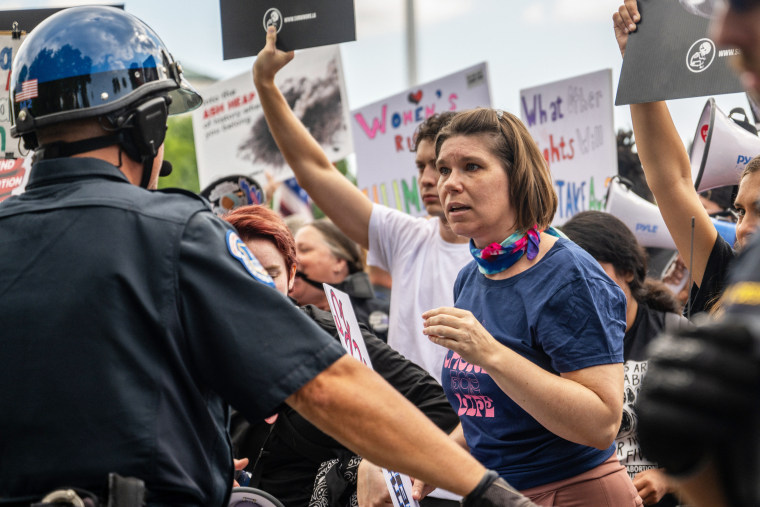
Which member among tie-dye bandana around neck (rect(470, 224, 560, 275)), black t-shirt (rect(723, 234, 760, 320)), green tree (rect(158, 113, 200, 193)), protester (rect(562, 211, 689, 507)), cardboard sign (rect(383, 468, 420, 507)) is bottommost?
green tree (rect(158, 113, 200, 193))

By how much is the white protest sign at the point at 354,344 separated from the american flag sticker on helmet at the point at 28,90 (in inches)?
46.5

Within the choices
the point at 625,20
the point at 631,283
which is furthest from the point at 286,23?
the point at 631,283

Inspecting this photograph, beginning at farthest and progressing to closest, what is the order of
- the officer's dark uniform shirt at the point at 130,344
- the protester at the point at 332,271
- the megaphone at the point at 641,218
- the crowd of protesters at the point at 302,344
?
1. the protester at the point at 332,271
2. the megaphone at the point at 641,218
3. the officer's dark uniform shirt at the point at 130,344
4. the crowd of protesters at the point at 302,344

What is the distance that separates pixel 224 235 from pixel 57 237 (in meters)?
0.34

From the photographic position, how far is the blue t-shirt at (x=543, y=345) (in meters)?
2.54

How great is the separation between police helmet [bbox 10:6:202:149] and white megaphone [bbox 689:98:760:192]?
259 centimetres

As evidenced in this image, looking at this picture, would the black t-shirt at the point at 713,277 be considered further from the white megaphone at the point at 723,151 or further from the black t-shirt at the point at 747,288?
the black t-shirt at the point at 747,288

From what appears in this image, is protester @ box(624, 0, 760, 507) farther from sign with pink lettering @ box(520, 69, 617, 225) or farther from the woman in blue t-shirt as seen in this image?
sign with pink lettering @ box(520, 69, 617, 225)

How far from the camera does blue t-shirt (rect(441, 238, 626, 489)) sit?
8.32 ft

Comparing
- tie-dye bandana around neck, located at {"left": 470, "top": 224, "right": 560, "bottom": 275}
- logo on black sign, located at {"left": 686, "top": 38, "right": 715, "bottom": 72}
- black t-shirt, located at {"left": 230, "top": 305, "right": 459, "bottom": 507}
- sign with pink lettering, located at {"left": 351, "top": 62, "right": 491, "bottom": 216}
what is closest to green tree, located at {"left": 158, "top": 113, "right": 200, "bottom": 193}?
sign with pink lettering, located at {"left": 351, "top": 62, "right": 491, "bottom": 216}

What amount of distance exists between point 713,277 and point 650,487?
2.97 feet

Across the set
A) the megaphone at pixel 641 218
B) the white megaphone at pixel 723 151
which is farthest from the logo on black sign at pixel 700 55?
the megaphone at pixel 641 218

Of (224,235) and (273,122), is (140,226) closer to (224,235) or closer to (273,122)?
(224,235)

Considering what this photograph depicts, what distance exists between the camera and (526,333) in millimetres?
2613
